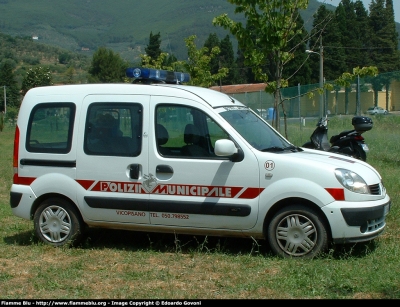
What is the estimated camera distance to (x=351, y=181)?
22.2ft

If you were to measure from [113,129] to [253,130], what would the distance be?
1640 mm

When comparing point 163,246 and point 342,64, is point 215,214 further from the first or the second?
point 342,64

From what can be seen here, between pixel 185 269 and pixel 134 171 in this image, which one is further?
pixel 134 171

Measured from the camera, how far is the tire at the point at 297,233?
22.2ft

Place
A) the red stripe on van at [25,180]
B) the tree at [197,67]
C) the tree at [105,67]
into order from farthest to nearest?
the tree at [105,67], the tree at [197,67], the red stripe on van at [25,180]

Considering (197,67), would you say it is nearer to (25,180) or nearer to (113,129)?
(25,180)

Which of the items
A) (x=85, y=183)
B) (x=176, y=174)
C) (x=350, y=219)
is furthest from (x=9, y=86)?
(x=350, y=219)

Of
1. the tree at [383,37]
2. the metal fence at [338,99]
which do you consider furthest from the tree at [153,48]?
the tree at [383,37]

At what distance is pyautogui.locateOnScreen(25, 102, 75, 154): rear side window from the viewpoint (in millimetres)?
7688

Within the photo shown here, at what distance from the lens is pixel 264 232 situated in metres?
7.04

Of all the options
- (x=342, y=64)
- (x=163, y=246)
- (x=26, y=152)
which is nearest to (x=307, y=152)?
(x=163, y=246)

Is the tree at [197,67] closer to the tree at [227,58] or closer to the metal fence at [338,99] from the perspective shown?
the metal fence at [338,99]

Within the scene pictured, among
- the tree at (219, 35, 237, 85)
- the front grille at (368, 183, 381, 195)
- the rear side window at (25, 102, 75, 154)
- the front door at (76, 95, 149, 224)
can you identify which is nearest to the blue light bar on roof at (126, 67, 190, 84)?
the front door at (76, 95, 149, 224)

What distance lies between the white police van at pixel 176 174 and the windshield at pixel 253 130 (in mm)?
19
